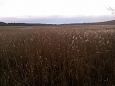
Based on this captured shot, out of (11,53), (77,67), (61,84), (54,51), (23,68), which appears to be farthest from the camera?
(11,53)

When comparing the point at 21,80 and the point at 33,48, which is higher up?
the point at 33,48

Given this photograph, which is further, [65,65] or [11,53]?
[11,53]

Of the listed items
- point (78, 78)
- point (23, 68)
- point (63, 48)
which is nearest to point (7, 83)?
point (23, 68)

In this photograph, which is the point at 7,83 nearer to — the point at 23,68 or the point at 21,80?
the point at 21,80

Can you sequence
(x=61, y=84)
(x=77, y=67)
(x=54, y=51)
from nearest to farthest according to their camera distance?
(x=61, y=84) → (x=77, y=67) → (x=54, y=51)

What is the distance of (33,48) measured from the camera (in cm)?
417

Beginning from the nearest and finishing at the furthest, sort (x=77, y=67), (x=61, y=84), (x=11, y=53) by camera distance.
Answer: (x=61, y=84) → (x=77, y=67) → (x=11, y=53)

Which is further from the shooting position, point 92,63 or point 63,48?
point 63,48

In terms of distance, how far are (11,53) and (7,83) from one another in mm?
1362

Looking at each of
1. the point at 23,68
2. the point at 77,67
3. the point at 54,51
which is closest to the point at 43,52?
the point at 54,51

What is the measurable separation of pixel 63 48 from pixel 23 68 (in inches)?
33.9

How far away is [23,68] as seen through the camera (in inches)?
138

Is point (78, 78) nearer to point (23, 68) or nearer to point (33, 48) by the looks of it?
point (23, 68)

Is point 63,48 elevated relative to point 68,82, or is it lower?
elevated
